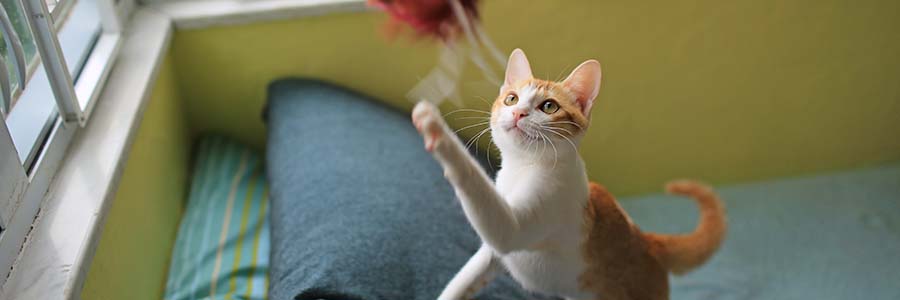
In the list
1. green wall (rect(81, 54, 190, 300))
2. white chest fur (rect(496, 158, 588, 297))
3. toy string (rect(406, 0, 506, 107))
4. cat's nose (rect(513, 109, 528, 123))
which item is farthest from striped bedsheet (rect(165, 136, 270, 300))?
cat's nose (rect(513, 109, 528, 123))

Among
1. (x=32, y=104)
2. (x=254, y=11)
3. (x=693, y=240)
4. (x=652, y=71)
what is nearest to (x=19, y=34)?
(x=32, y=104)

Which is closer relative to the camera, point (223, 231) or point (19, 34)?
point (19, 34)

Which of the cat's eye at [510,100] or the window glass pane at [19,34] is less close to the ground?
the window glass pane at [19,34]

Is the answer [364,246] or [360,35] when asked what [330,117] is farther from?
[364,246]

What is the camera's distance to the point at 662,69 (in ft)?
5.02

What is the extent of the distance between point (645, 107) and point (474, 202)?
38.3 inches

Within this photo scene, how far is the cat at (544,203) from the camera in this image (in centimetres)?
68

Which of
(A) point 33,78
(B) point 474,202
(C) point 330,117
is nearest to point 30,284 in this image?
(A) point 33,78

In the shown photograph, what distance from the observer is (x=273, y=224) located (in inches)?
45.5

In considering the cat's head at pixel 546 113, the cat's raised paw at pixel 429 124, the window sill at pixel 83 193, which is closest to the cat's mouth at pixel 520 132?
the cat's head at pixel 546 113

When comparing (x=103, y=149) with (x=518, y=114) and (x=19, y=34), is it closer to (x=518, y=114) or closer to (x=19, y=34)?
(x=19, y=34)

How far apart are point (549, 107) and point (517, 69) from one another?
75 mm

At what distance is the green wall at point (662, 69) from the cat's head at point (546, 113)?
642mm

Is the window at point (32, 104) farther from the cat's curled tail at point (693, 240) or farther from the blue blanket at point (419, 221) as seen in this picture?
the cat's curled tail at point (693, 240)
